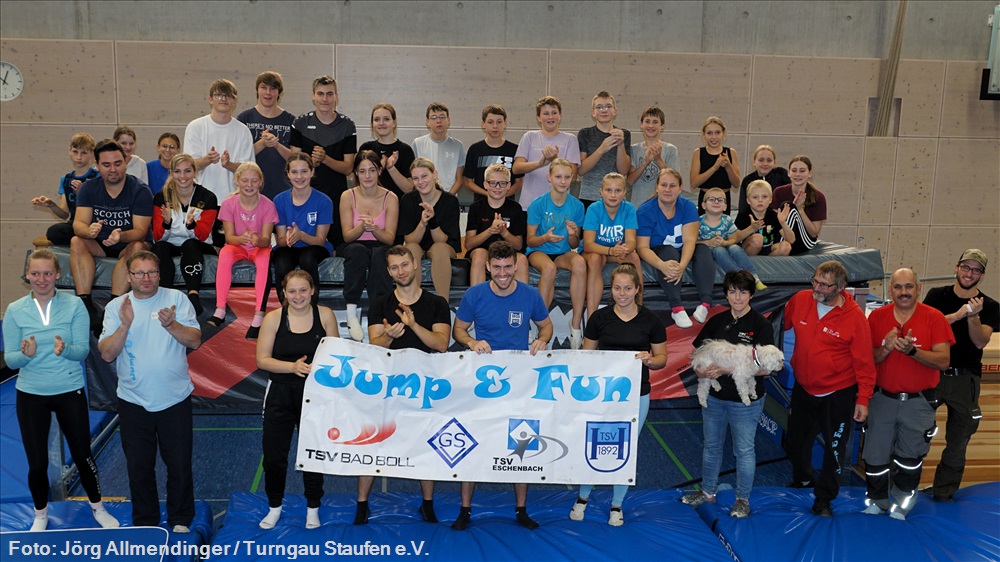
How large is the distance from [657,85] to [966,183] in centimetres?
551

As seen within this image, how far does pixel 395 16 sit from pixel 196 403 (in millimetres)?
6601

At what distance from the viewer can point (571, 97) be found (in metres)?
11.3

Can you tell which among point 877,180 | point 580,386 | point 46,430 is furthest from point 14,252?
point 877,180

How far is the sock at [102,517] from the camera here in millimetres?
5359

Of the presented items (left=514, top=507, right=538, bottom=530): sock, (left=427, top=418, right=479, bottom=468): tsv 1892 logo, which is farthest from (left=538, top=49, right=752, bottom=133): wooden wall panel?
(left=514, top=507, right=538, bottom=530): sock

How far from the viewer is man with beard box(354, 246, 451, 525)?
5133 mm

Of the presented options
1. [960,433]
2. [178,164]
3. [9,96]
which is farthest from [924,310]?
[9,96]

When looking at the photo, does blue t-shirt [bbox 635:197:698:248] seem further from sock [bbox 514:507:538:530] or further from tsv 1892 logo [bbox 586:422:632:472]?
sock [bbox 514:507:538:530]

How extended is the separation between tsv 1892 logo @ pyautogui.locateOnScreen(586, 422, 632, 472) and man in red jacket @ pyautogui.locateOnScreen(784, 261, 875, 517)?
4.77 feet

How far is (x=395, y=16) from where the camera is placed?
36.3 ft

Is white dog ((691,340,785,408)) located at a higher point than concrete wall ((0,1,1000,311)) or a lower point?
lower

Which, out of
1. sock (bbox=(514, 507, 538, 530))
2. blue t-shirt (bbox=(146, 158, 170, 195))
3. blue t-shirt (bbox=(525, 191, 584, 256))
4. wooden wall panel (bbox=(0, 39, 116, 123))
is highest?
wooden wall panel (bbox=(0, 39, 116, 123))

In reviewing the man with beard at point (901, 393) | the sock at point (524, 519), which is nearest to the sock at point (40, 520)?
the sock at point (524, 519)

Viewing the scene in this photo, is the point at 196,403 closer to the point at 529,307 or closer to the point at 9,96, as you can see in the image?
the point at 529,307
